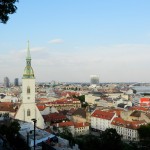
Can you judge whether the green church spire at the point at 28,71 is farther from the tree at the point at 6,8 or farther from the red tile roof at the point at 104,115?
the tree at the point at 6,8

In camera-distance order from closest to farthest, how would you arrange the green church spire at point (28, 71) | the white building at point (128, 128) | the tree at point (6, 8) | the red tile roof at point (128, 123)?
the tree at point (6, 8) → the green church spire at point (28, 71) → the white building at point (128, 128) → the red tile roof at point (128, 123)

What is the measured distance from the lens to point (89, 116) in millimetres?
48719

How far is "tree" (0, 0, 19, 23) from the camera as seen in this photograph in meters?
8.23

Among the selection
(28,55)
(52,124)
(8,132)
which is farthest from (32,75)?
(8,132)

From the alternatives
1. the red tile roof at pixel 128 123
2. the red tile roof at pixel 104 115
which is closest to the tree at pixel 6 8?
the red tile roof at pixel 128 123

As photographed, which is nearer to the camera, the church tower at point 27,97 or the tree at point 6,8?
the tree at point 6,8

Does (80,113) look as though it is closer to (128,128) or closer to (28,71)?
(128,128)

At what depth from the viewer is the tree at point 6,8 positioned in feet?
27.0

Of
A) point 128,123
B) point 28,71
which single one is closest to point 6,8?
point 28,71

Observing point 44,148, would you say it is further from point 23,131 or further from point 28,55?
point 28,55

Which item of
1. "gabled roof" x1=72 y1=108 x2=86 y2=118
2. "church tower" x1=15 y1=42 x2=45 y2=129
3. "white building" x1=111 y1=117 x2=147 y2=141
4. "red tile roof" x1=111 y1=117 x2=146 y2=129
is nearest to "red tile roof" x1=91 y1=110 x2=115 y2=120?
"red tile roof" x1=111 y1=117 x2=146 y2=129

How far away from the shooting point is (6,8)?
834cm

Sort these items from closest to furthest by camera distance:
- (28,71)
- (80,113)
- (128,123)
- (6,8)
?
(6,8), (28,71), (128,123), (80,113)

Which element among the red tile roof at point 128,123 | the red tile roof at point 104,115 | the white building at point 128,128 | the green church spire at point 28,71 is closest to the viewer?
the green church spire at point 28,71
